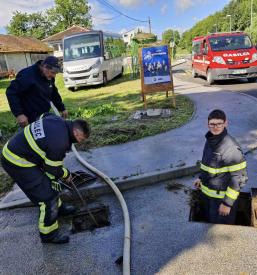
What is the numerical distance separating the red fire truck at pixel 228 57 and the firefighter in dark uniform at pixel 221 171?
31.6 feet

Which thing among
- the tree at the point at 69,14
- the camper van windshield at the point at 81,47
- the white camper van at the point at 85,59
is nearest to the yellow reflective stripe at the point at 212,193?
the white camper van at the point at 85,59

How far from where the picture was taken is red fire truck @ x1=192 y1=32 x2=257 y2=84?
1205 centimetres

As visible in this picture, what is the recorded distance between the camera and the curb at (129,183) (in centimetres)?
419

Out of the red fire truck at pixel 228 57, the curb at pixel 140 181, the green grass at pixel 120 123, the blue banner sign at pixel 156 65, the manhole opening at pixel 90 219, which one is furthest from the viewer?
the red fire truck at pixel 228 57

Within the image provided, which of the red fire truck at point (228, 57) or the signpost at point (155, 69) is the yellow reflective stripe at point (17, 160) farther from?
the red fire truck at point (228, 57)

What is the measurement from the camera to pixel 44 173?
3.33 metres

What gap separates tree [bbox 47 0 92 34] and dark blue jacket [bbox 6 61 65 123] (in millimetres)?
73585

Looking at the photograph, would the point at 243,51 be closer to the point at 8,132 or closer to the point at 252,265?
the point at 8,132

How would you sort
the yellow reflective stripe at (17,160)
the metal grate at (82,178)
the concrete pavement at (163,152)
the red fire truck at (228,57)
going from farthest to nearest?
the red fire truck at (228,57) < the concrete pavement at (163,152) < the metal grate at (82,178) < the yellow reflective stripe at (17,160)

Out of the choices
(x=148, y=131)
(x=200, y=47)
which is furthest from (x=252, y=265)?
(x=200, y=47)

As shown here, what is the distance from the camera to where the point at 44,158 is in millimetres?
3125

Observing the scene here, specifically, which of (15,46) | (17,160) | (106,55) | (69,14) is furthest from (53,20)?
(17,160)

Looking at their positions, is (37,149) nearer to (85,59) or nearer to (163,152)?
(163,152)

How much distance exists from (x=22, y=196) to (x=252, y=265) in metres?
3.17
